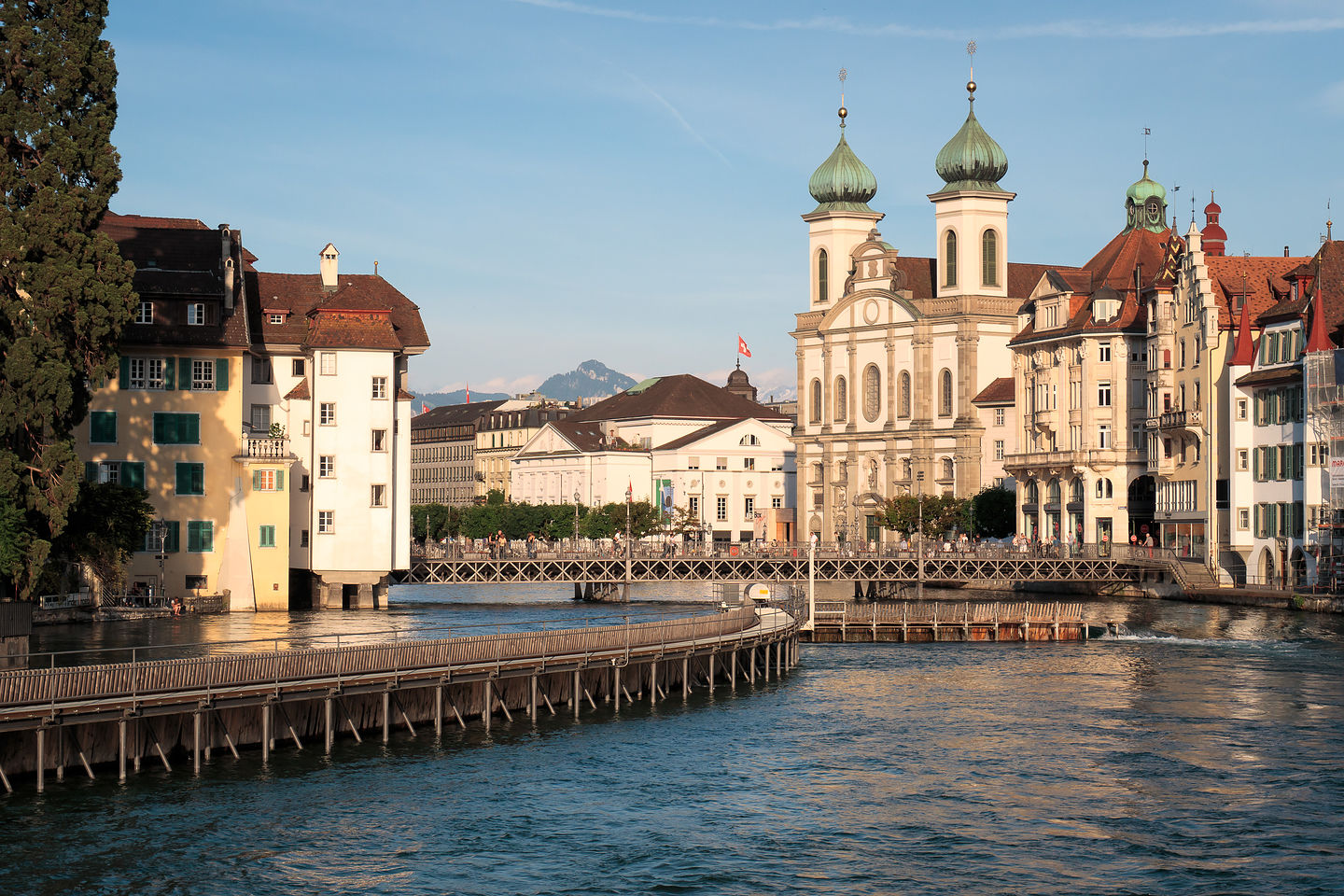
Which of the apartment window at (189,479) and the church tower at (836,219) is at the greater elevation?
the church tower at (836,219)

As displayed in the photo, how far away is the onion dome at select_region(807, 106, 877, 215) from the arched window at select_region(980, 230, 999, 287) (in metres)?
14.8

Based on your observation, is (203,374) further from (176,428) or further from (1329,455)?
(1329,455)

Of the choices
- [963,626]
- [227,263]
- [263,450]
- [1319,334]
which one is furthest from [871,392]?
[263,450]

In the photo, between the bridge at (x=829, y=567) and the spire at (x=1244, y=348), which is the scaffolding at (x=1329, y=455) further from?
the bridge at (x=829, y=567)

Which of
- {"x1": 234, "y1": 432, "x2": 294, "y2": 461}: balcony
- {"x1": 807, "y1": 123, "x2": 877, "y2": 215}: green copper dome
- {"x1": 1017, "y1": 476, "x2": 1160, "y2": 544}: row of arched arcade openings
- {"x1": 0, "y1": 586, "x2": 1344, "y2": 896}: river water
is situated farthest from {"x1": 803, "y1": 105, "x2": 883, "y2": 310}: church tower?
{"x1": 0, "y1": 586, "x2": 1344, "y2": 896}: river water

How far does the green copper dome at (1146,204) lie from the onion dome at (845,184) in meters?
21.2

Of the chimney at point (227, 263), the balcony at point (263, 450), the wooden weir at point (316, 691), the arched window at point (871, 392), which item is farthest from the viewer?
the arched window at point (871, 392)

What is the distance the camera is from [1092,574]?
105m

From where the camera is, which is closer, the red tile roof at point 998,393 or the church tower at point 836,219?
the red tile roof at point 998,393

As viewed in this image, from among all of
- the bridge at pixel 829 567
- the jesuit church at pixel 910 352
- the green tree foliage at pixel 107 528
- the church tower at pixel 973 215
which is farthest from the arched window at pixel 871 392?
the green tree foliage at pixel 107 528

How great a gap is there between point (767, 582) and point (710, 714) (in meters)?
49.7

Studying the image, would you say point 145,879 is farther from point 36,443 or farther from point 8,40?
point 8,40

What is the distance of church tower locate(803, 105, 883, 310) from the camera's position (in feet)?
526

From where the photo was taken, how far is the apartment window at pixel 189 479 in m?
81.8
